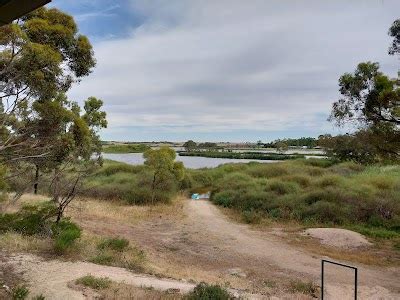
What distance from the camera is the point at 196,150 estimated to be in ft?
276

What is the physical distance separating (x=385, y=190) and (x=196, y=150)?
62.2m

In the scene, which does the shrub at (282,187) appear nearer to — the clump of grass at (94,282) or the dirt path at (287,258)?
the dirt path at (287,258)

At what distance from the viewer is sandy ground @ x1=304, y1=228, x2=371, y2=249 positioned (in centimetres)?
1555

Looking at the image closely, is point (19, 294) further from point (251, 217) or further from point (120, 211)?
point (120, 211)

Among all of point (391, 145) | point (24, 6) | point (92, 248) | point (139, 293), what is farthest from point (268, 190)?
point (24, 6)

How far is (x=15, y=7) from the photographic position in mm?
2697

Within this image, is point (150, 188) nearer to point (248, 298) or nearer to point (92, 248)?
point (92, 248)

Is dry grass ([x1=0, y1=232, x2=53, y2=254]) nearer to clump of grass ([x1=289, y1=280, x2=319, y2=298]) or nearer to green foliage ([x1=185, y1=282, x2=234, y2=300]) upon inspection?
green foliage ([x1=185, y1=282, x2=234, y2=300])

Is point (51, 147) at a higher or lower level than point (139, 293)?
higher

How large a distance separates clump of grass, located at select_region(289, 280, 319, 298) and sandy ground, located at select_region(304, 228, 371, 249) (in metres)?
5.97

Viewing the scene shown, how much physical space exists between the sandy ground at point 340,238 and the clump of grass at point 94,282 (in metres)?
10.4

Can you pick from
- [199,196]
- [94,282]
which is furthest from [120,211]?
[94,282]

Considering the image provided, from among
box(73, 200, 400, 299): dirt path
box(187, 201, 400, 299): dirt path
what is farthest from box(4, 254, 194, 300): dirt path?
box(187, 201, 400, 299): dirt path

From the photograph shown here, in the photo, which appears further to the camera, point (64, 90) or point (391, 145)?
point (391, 145)
